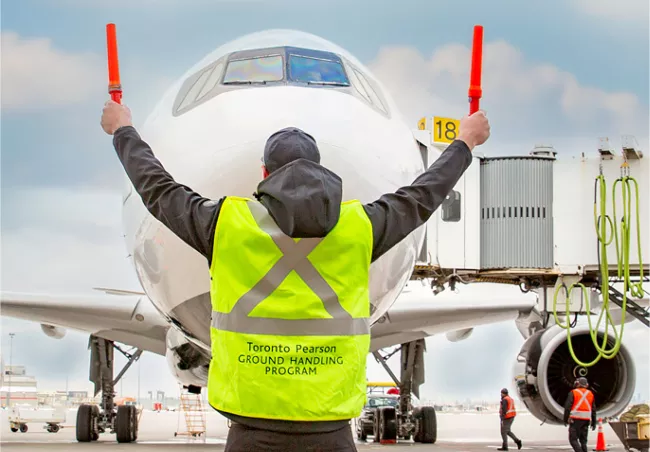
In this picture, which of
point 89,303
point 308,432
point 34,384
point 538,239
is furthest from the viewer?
point 34,384

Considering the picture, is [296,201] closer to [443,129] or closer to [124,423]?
[124,423]

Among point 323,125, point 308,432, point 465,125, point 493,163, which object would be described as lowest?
point 308,432

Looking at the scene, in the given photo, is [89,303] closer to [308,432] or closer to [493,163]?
[493,163]

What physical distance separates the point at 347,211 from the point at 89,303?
8.81 m

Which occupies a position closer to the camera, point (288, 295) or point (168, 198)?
point (288, 295)

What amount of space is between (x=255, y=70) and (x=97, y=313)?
6455mm

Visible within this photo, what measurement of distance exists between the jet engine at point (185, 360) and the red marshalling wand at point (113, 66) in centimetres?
574

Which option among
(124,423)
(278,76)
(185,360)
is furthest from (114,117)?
(124,423)

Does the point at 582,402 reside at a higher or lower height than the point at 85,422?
higher

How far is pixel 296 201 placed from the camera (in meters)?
2.97

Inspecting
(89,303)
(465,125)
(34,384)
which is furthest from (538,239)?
(34,384)

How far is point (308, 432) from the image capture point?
300cm

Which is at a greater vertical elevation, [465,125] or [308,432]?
[465,125]

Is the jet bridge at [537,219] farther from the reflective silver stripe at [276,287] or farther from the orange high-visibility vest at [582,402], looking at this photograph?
the reflective silver stripe at [276,287]
